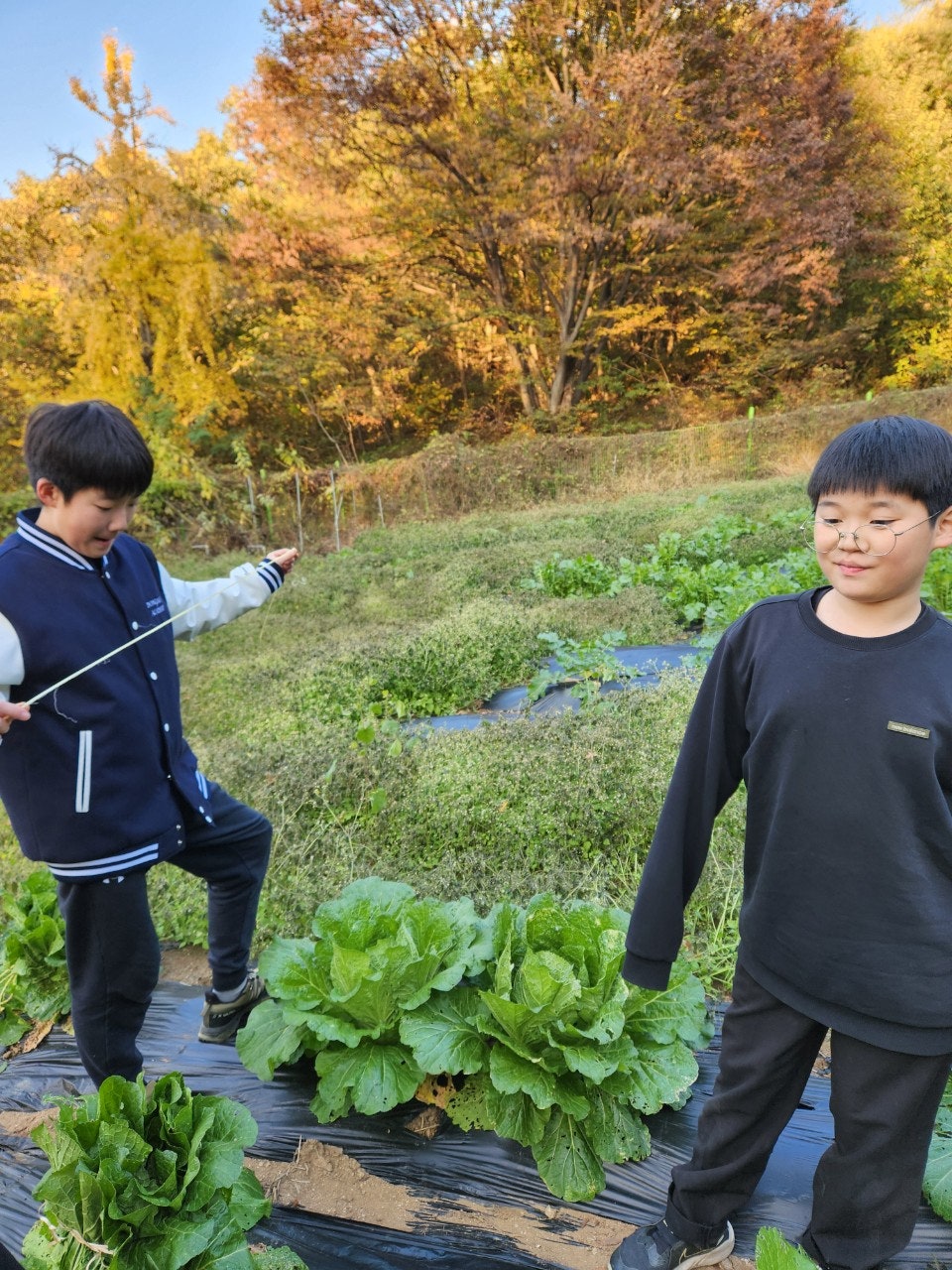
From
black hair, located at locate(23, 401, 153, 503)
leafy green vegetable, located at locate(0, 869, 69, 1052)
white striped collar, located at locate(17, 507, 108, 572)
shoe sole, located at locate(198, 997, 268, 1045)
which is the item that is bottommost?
shoe sole, located at locate(198, 997, 268, 1045)

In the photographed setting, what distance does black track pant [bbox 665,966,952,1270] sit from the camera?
1188mm

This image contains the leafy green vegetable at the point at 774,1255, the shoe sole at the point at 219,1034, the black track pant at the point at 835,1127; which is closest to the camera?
the leafy green vegetable at the point at 774,1255

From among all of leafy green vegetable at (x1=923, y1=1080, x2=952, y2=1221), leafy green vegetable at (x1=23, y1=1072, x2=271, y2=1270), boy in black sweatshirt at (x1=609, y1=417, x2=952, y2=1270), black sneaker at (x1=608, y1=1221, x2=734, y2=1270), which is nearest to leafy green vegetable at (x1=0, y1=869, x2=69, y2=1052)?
leafy green vegetable at (x1=23, y1=1072, x2=271, y2=1270)

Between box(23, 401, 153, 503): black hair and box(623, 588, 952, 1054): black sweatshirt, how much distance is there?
1.21 m

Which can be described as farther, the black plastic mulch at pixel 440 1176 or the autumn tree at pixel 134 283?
the autumn tree at pixel 134 283

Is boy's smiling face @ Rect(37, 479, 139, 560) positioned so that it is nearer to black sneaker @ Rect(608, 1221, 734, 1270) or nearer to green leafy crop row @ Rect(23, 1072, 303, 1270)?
green leafy crop row @ Rect(23, 1072, 303, 1270)

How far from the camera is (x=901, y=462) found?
108 centimetres

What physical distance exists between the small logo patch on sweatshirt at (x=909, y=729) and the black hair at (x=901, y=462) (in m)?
0.31

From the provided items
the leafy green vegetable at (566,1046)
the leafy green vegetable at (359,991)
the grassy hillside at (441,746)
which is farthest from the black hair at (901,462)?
the grassy hillside at (441,746)

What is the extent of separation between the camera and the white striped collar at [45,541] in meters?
1.56

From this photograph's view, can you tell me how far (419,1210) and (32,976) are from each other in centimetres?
135

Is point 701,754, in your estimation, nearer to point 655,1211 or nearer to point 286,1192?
point 655,1211

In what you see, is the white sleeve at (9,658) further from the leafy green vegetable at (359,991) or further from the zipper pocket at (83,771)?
the leafy green vegetable at (359,991)

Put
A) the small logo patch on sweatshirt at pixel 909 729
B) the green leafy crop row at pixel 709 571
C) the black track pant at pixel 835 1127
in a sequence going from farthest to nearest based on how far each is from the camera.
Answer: the green leafy crop row at pixel 709 571 < the black track pant at pixel 835 1127 < the small logo patch on sweatshirt at pixel 909 729
